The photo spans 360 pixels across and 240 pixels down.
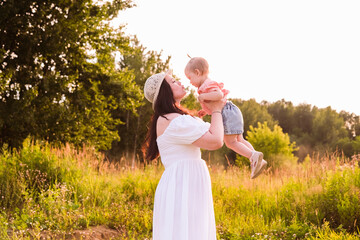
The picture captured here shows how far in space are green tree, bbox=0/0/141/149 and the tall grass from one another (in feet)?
14.7

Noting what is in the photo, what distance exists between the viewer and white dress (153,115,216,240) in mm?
2715

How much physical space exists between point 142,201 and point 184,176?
4.53 metres

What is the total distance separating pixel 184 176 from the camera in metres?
2.76

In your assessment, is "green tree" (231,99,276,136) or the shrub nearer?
the shrub

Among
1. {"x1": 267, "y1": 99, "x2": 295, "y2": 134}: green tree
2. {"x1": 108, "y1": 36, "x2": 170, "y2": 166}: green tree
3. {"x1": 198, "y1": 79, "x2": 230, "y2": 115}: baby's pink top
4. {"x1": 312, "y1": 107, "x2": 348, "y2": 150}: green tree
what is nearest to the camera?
{"x1": 198, "y1": 79, "x2": 230, "y2": 115}: baby's pink top

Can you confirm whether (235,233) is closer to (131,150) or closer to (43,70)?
(43,70)

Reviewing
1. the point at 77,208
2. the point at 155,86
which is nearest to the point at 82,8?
the point at 77,208

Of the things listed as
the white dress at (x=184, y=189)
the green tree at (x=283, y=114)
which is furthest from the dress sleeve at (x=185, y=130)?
the green tree at (x=283, y=114)

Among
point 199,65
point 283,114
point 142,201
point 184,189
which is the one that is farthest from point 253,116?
point 184,189

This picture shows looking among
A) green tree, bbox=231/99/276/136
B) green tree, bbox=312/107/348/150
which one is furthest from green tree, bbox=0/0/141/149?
green tree, bbox=312/107/348/150

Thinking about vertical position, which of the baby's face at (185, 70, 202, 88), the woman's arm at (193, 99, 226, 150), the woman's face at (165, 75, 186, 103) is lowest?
the woman's arm at (193, 99, 226, 150)

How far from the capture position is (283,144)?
2123 centimetres

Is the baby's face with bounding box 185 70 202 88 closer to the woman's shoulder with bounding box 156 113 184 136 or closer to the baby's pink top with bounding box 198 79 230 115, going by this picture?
the baby's pink top with bounding box 198 79 230 115

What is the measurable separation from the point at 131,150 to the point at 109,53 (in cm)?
1391
